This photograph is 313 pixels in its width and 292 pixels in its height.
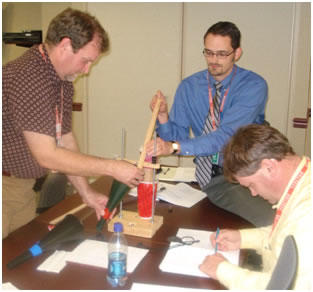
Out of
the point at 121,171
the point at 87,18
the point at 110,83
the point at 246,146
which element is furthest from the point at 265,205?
the point at 110,83

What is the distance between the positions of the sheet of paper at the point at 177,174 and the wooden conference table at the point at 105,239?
0.36 meters

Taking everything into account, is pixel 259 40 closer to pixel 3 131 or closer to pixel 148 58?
pixel 148 58

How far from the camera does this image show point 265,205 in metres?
1.72

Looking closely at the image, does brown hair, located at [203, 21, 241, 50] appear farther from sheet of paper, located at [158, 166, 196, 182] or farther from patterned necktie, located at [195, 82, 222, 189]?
sheet of paper, located at [158, 166, 196, 182]

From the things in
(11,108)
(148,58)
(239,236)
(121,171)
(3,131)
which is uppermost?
(148,58)

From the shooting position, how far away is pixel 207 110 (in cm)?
230

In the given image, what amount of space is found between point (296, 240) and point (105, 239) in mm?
766

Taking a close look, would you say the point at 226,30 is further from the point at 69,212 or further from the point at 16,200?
the point at 16,200

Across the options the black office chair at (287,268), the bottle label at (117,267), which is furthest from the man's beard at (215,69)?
the black office chair at (287,268)

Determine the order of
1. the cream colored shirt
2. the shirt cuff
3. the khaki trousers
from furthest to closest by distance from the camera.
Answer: the khaki trousers < the shirt cuff < the cream colored shirt

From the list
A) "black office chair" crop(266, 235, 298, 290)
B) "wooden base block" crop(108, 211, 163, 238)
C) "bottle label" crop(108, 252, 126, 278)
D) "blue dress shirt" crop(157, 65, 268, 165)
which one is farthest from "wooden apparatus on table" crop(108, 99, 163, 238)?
"black office chair" crop(266, 235, 298, 290)

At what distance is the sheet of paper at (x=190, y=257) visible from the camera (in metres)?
1.24

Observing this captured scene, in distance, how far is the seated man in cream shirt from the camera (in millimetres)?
1142

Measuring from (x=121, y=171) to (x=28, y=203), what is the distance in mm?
745
